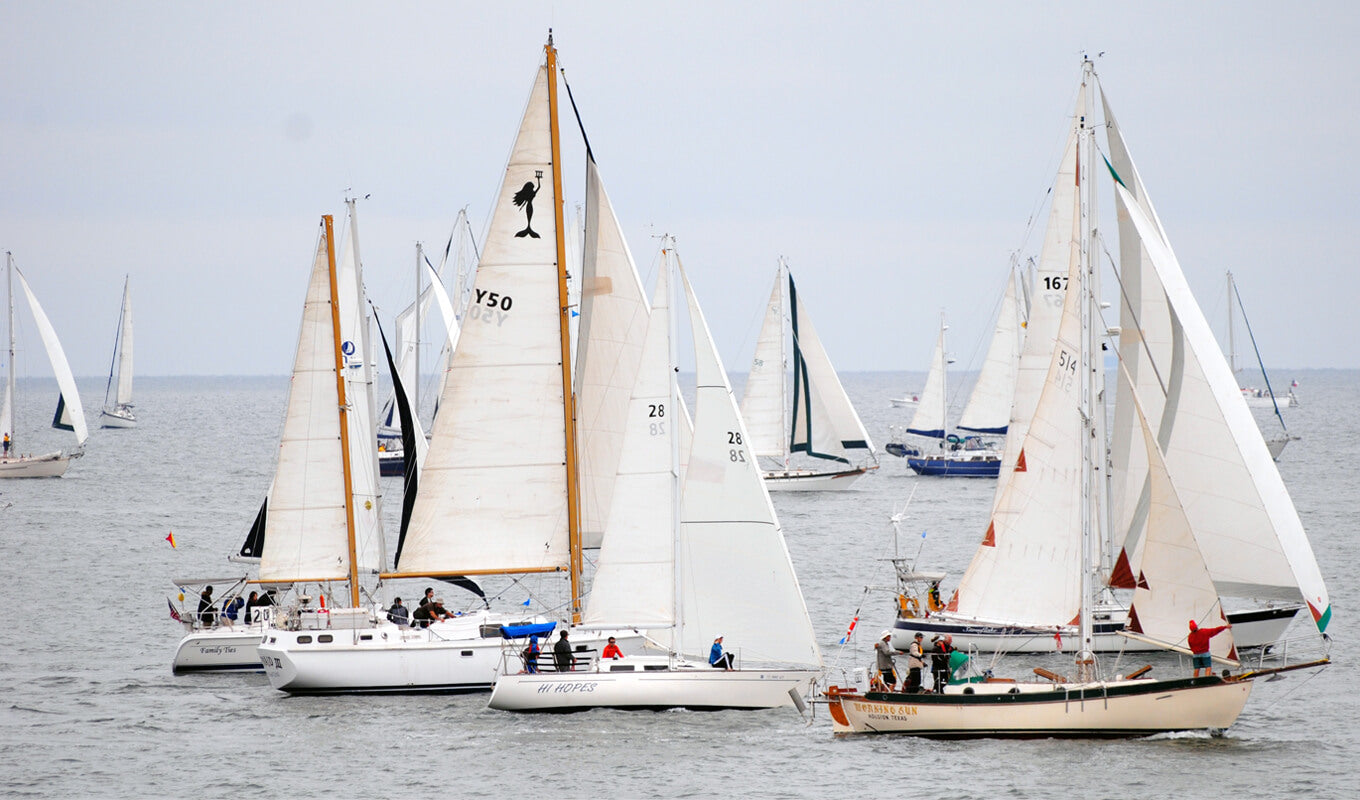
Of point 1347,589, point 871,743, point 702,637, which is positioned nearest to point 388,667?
point 702,637

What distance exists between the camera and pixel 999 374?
79.9 m

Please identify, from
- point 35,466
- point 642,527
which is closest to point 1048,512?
point 642,527

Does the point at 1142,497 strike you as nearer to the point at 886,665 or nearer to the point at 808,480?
the point at 886,665

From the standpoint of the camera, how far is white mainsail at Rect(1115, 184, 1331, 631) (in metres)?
29.2

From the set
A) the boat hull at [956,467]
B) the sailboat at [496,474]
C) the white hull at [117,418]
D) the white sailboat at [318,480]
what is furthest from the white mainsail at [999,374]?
the white hull at [117,418]

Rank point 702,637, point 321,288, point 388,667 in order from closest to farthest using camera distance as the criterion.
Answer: point 702,637 → point 388,667 → point 321,288

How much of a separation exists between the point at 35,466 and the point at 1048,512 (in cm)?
7718

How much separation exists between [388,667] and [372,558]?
14.6ft

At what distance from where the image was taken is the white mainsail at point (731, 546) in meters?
31.5

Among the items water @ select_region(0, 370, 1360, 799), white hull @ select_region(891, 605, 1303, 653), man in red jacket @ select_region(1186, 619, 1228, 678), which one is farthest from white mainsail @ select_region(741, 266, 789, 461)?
man in red jacket @ select_region(1186, 619, 1228, 678)

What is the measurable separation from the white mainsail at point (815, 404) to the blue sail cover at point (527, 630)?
153 ft

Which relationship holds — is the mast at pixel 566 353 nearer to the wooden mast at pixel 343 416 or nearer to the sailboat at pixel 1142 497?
the wooden mast at pixel 343 416

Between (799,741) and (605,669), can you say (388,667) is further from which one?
(799,741)

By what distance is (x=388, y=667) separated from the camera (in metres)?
34.0
